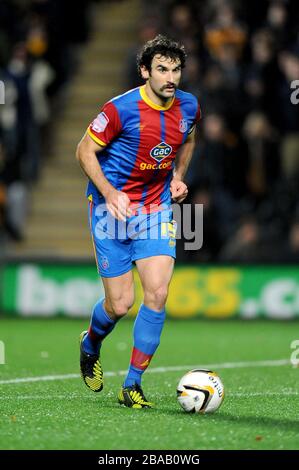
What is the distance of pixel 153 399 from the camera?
787 centimetres

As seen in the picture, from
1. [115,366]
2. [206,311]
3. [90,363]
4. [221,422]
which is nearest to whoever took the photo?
[221,422]

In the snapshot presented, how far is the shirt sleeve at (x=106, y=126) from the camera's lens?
7.51 meters

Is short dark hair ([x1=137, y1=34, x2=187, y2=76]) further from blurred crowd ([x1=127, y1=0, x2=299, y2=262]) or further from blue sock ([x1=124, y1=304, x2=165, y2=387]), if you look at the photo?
blurred crowd ([x1=127, y1=0, x2=299, y2=262])

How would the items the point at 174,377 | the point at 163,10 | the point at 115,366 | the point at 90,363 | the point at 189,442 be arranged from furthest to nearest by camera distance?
1. the point at 163,10
2. the point at 115,366
3. the point at 174,377
4. the point at 90,363
5. the point at 189,442

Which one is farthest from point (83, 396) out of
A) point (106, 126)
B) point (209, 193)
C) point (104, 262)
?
point (209, 193)

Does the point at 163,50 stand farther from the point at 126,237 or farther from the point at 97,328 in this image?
the point at 97,328

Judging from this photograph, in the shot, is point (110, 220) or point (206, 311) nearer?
point (110, 220)

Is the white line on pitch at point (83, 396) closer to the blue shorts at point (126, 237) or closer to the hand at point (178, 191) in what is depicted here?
the blue shorts at point (126, 237)

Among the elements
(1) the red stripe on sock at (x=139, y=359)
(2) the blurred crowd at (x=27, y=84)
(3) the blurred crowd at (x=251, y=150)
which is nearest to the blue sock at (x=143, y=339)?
(1) the red stripe on sock at (x=139, y=359)

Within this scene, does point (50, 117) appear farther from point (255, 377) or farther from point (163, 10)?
point (255, 377)

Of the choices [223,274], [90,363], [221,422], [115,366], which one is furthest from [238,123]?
[221,422]

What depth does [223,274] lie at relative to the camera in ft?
50.5

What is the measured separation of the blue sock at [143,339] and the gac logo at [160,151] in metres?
1.01

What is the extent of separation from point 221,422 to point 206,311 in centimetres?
864
